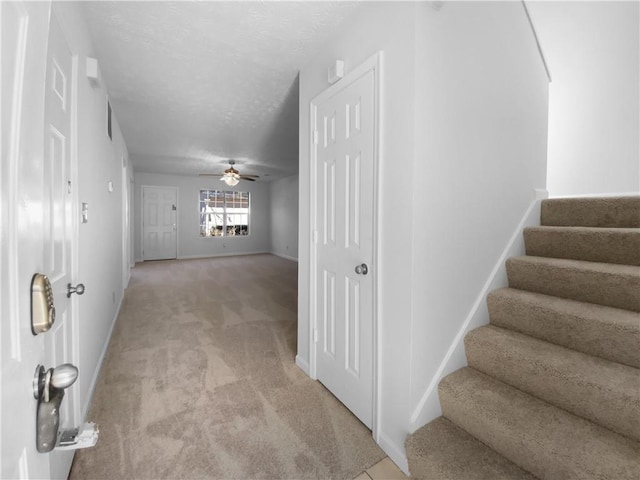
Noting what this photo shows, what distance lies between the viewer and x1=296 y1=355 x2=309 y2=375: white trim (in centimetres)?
235

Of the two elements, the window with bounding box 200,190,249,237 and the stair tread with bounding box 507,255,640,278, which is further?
the window with bounding box 200,190,249,237

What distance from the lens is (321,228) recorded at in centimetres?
217

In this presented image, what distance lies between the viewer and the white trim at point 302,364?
235 centimetres

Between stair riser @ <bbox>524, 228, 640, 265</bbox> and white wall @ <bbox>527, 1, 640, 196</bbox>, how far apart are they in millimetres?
1342

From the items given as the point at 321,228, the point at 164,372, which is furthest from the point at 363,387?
the point at 164,372

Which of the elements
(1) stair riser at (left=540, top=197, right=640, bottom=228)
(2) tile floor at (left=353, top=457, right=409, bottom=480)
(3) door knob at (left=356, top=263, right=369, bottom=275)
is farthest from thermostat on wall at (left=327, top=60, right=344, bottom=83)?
(2) tile floor at (left=353, top=457, right=409, bottom=480)

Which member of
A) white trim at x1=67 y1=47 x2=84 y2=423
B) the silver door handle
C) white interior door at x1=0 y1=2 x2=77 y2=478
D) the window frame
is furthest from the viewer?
the window frame

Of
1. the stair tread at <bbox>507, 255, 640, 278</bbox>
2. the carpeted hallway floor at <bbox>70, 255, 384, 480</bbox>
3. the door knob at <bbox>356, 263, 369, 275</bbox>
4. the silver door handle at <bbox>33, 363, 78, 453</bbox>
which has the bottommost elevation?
the carpeted hallway floor at <bbox>70, 255, 384, 480</bbox>

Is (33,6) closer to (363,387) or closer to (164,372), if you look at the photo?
(363,387)

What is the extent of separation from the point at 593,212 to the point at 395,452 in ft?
6.31

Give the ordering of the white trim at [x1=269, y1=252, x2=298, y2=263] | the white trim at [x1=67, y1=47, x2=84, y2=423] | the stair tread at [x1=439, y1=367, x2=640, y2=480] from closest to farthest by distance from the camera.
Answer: the stair tread at [x1=439, y1=367, x2=640, y2=480]
the white trim at [x1=67, y1=47, x2=84, y2=423]
the white trim at [x1=269, y1=252, x2=298, y2=263]

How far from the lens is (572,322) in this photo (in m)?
1.44

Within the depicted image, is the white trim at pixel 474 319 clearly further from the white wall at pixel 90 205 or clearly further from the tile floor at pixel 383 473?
the white wall at pixel 90 205

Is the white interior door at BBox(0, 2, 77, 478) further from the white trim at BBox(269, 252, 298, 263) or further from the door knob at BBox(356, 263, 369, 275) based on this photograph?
the white trim at BBox(269, 252, 298, 263)
